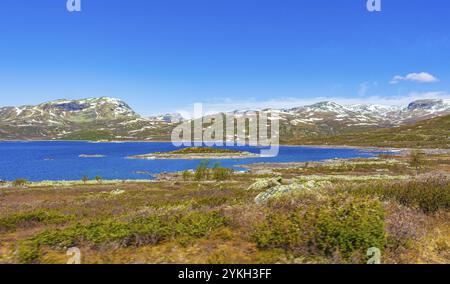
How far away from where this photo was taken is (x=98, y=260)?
9852mm

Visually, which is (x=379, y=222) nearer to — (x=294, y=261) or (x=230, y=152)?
(x=294, y=261)

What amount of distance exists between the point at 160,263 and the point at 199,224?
2.86m

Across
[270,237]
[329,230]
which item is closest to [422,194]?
[329,230]

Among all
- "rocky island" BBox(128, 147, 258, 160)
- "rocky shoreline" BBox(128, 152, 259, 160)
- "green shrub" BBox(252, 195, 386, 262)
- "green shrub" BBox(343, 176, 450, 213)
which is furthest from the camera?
"rocky island" BBox(128, 147, 258, 160)

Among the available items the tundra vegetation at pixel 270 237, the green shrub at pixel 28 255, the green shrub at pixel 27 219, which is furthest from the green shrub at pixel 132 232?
the green shrub at pixel 27 219

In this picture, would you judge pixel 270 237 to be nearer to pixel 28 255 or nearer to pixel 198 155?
pixel 28 255

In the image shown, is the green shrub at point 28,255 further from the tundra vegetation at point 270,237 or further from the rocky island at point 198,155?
the rocky island at point 198,155

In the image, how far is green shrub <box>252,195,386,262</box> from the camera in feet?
31.7

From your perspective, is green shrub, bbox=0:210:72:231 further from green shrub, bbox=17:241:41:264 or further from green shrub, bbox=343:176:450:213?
green shrub, bbox=343:176:450:213

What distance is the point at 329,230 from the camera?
10.0 m

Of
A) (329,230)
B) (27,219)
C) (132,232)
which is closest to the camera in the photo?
(329,230)

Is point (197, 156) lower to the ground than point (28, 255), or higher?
lower

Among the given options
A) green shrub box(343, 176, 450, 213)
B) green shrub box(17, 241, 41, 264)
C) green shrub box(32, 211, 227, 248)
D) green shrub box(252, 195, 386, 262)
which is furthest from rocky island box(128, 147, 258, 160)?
green shrub box(17, 241, 41, 264)
